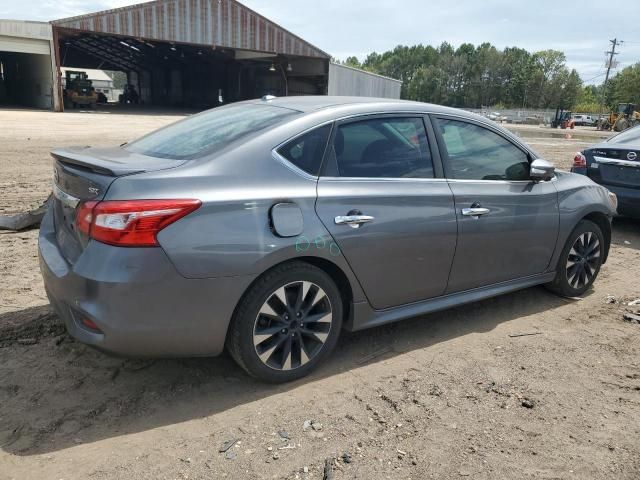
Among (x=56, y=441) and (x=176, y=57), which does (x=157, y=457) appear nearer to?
(x=56, y=441)

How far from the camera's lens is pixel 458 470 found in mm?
2559

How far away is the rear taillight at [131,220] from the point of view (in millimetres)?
2607

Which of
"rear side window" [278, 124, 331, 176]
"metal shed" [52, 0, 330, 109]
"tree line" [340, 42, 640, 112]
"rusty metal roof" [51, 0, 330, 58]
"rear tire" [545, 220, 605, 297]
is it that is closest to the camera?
"rear side window" [278, 124, 331, 176]

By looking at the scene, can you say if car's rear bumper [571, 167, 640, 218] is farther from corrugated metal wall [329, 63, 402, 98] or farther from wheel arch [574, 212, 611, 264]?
corrugated metal wall [329, 63, 402, 98]

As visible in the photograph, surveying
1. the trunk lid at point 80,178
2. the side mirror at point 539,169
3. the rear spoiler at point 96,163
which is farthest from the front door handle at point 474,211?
the rear spoiler at point 96,163

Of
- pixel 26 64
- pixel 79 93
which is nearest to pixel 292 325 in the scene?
pixel 79 93

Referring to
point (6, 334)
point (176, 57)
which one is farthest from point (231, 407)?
point (176, 57)

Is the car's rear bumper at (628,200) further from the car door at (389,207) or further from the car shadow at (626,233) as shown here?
the car door at (389,207)

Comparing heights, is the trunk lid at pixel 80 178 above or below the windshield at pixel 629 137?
below

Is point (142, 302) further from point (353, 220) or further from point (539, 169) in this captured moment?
point (539, 169)

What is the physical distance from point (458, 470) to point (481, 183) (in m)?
2.13

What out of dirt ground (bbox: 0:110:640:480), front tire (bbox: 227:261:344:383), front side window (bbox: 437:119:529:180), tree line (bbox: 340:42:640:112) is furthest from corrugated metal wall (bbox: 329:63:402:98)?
tree line (bbox: 340:42:640:112)

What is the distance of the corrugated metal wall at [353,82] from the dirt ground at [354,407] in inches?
1346

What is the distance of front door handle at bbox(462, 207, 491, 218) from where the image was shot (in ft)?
12.4
